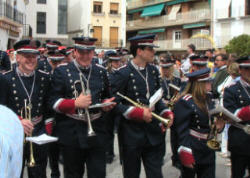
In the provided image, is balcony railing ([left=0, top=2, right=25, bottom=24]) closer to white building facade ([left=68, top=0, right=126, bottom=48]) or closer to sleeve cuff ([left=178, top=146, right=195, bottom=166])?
white building facade ([left=68, top=0, right=126, bottom=48])

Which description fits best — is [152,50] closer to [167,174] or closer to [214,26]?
[167,174]

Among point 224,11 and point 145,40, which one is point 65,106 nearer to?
point 145,40

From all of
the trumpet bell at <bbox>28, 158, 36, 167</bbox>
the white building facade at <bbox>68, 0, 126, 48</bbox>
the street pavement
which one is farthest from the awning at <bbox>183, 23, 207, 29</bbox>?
the trumpet bell at <bbox>28, 158, 36, 167</bbox>

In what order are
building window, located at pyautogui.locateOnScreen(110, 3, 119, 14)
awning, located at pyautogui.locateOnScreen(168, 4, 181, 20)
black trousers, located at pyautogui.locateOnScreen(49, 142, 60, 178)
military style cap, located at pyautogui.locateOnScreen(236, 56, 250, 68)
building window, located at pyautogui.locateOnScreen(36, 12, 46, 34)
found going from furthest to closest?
building window, located at pyautogui.locateOnScreen(36, 12, 46, 34) < building window, located at pyautogui.locateOnScreen(110, 3, 119, 14) < awning, located at pyautogui.locateOnScreen(168, 4, 181, 20) < black trousers, located at pyautogui.locateOnScreen(49, 142, 60, 178) < military style cap, located at pyautogui.locateOnScreen(236, 56, 250, 68)

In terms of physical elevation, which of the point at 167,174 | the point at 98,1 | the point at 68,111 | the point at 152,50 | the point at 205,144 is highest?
the point at 98,1

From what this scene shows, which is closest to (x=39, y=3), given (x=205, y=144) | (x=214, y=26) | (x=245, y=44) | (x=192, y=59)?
(x=214, y=26)

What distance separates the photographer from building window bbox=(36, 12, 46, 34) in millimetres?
49188

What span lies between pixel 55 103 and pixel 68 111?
227mm

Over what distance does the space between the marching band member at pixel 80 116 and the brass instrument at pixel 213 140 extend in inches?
49.5

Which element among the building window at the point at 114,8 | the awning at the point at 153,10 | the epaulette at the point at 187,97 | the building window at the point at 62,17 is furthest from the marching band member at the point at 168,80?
the building window at the point at 62,17

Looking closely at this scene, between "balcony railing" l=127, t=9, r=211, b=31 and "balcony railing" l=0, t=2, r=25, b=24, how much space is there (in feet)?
52.7

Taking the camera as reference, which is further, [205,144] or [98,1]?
[98,1]

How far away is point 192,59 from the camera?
25.2 ft

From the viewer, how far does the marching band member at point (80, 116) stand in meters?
4.64
